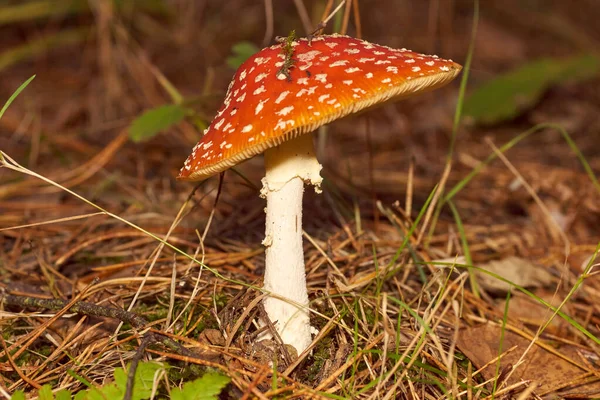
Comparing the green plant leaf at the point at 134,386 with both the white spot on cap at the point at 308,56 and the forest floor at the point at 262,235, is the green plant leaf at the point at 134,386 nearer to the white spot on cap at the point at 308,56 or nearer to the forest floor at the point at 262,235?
the forest floor at the point at 262,235

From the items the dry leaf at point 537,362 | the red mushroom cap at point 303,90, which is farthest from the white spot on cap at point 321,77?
the dry leaf at point 537,362

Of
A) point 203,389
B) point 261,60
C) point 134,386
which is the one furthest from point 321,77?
point 134,386

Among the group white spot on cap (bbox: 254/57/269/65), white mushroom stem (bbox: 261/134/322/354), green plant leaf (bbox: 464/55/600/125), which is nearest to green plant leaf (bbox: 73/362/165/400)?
white mushroom stem (bbox: 261/134/322/354)

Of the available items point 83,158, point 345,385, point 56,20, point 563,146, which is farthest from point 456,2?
point 345,385

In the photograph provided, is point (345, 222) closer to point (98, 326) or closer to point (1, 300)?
point (98, 326)

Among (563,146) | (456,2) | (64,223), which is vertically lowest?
(563,146)

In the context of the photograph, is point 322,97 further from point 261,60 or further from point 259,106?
point 261,60
